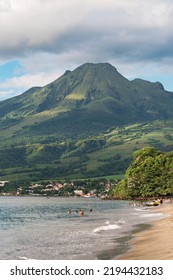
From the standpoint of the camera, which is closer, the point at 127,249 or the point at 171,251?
the point at 171,251

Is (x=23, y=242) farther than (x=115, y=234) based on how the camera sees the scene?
No

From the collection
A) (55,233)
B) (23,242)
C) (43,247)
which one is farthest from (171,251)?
(55,233)

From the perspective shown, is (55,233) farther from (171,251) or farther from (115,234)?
(171,251)

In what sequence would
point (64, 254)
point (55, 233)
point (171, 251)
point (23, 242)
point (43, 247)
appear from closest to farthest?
point (171, 251), point (64, 254), point (43, 247), point (23, 242), point (55, 233)
